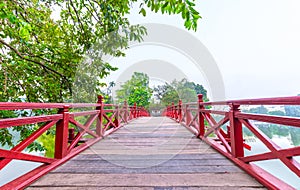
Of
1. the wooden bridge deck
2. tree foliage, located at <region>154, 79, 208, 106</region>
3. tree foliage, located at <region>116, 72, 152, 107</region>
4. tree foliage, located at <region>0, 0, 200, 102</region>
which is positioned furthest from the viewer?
tree foliage, located at <region>154, 79, 208, 106</region>

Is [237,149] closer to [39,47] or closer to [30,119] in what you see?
[30,119]

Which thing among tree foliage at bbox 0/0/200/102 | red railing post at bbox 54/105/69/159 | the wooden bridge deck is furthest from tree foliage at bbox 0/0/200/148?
the wooden bridge deck

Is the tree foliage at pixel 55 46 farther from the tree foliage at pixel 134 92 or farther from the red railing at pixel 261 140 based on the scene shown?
the tree foliage at pixel 134 92

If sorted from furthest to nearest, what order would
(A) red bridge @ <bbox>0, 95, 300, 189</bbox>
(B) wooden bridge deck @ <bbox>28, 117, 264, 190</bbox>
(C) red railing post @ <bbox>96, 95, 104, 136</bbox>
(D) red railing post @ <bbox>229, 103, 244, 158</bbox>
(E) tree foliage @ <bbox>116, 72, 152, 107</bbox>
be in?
(E) tree foliage @ <bbox>116, 72, 152, 107</bbox> → (C) red railing post @ <bbox>96, 95, 104, 136</bbox> → (D) red railing post @ <bbox>229, 103, 244, 158</bbox> → (B) wooden bridge deck @ <bbox>28, 117, 264, 190</bbox> → (A) red bridge @ <bbox>0, 95, 300, 189</bbox>

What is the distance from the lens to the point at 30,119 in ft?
4.86

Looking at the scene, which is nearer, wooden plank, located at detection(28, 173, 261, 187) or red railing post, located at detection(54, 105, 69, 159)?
wooden plank, located at detection(28, 173, 261, 187)

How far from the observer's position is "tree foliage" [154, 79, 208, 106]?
28492mm

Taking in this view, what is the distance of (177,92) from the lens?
3083cm

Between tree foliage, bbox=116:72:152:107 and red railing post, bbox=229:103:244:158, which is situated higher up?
tree foliage, bbox=116:72:152:107

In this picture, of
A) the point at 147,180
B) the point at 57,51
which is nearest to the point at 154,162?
the point at 147,180

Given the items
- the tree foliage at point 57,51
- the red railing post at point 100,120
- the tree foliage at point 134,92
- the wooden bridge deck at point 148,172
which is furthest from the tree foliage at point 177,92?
the wooden bridge deck at point 148,172

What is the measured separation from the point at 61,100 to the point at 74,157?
178 cm

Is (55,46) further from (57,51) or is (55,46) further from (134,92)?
(134,92)

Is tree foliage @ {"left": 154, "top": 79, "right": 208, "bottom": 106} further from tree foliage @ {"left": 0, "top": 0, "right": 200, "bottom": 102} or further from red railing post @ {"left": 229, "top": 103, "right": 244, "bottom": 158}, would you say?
red railing post @ {"left": 229, "top": 103, "right": 244, "bottom": 158}
